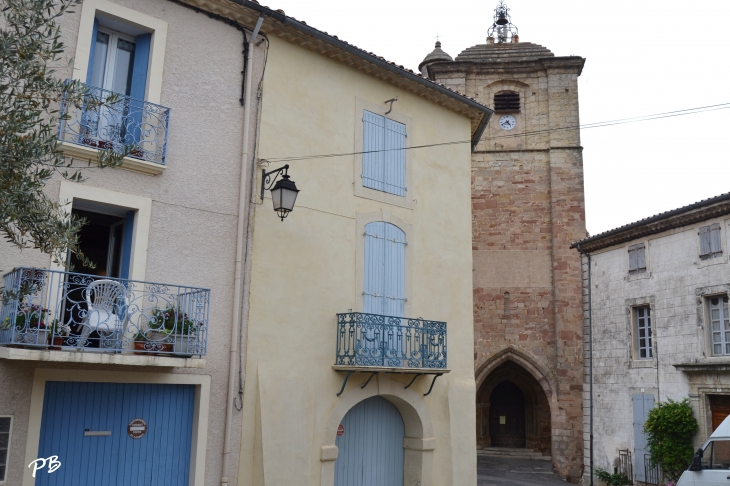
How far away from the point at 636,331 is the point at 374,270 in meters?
10.4

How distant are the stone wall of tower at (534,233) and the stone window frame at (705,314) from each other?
682 centimetres

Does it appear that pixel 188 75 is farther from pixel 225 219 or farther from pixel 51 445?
pixel 51 445

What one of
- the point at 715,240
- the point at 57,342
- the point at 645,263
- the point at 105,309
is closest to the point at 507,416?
the point at 645,263

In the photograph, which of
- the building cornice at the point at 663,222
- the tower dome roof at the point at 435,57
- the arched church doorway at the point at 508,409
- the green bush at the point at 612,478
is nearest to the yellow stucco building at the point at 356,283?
the building cornice at the point at 663,222

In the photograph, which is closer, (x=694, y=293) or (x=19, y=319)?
(x=19, y=319)

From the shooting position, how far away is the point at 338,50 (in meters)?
11.1

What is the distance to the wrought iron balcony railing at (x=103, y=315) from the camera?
24.4 feet

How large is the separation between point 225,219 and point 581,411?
16790mm

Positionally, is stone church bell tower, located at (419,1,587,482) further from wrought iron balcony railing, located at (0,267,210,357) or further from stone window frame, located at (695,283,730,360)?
wrought iron balcony railing, located at (0,267,210,357)

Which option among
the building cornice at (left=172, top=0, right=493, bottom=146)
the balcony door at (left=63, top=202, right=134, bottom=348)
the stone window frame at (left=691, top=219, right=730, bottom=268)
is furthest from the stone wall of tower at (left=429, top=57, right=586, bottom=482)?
the balcony door at (left=63, top=202, right=134, bottom=348)

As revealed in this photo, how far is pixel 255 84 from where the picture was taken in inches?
405

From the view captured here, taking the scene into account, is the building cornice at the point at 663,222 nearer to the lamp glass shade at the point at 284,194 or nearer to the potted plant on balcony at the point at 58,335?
the lamp glass shade at the point at 284,194

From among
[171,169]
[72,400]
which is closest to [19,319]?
[72,400]

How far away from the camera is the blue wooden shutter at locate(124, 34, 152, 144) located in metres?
8.88
